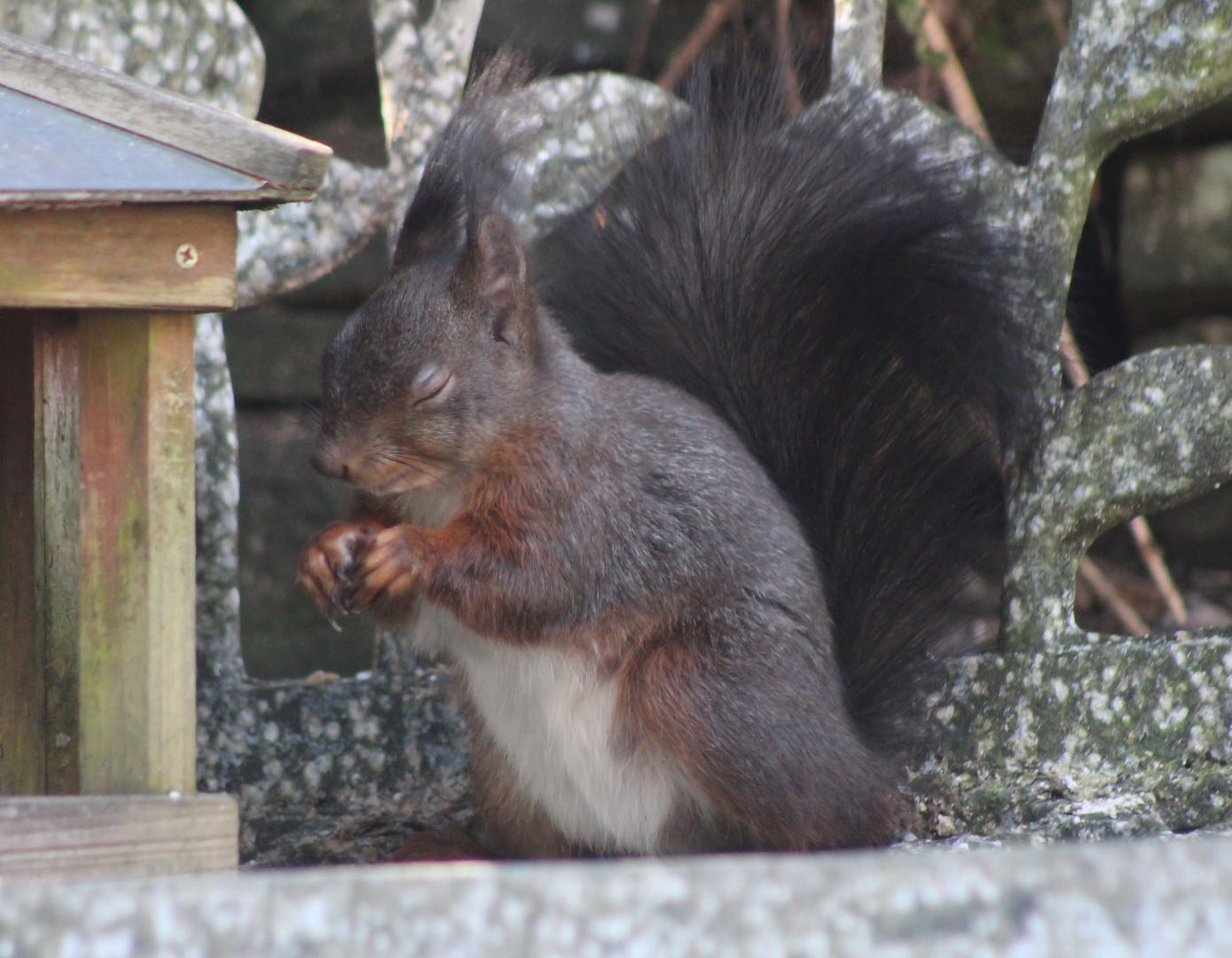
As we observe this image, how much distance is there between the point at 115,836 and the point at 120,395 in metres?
0.32

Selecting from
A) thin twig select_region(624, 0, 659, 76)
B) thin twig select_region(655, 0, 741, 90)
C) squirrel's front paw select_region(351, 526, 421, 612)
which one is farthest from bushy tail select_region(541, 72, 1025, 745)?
thin twig select_region(624, 0, 659, 76)

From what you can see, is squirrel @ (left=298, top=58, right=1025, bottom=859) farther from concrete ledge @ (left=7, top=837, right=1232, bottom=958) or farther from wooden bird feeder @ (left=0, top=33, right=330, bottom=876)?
concrete ledge @ (left=7, top=837, right=1232, bottom=958)

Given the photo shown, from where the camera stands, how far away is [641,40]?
101 inches

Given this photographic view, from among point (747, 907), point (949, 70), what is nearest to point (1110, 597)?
point (949, 70)

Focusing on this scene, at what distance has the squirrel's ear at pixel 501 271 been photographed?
54.3 inches

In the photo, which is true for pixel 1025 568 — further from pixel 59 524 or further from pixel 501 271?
pixel 59 524

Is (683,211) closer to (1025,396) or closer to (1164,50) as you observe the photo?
(1025,396)

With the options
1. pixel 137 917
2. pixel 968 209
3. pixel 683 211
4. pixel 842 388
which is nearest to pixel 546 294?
pixel 683 211

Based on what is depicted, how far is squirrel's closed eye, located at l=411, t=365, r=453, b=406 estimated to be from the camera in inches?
53.2

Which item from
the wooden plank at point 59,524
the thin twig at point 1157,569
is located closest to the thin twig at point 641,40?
the thin twig at point 1157,569

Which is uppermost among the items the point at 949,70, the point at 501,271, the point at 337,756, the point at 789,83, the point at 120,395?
the point at 949,70

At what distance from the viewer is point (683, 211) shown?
1.62 m

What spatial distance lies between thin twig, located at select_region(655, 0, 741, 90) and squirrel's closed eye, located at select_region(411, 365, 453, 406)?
121 centimetres

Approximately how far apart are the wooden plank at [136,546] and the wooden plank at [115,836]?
38mm
